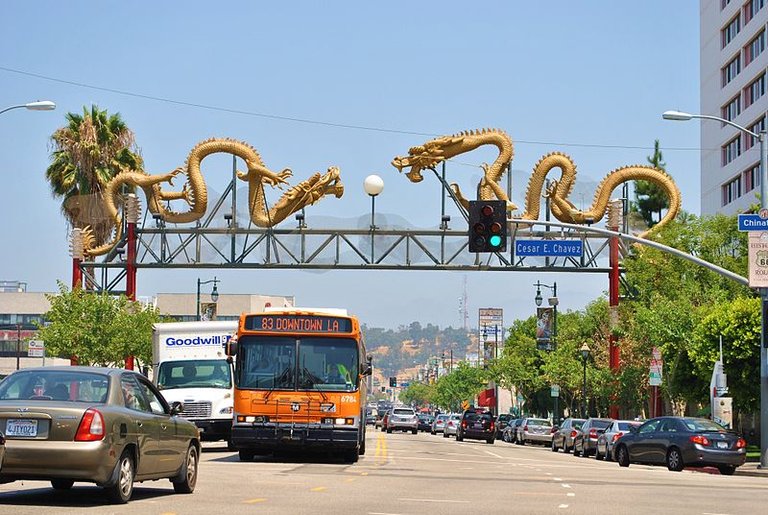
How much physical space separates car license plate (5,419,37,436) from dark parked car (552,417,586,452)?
35.6m

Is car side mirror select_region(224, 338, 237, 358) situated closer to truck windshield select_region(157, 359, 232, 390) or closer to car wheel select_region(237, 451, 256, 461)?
car wheel select_region(237, 451, 256, 461)

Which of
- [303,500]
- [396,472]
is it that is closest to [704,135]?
[396,472]

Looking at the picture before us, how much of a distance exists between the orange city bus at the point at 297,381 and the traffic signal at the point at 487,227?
5.06 meters

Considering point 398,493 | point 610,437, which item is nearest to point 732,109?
point 610,437

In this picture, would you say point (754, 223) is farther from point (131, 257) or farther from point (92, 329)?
point (92, 329)

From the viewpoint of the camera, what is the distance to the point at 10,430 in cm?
1433

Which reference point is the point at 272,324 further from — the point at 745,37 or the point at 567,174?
the point at 745,37

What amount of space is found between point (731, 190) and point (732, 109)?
5060 mm

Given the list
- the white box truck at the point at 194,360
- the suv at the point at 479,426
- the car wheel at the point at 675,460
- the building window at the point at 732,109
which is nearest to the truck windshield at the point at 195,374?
the white box truck at the point at 194,360

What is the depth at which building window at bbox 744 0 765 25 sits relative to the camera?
242 ft

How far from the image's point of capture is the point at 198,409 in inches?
1310

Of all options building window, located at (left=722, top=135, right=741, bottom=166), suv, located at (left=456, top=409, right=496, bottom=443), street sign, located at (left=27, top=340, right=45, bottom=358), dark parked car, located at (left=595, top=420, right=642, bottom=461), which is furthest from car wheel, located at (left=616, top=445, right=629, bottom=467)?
building window, located at (left=722, top=135, right=741, bottom=166)

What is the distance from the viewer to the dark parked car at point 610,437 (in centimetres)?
4109

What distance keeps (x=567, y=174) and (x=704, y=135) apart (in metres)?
38.1
